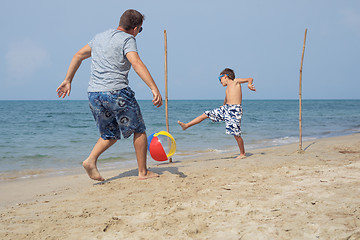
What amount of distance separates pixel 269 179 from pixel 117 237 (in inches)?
82.0

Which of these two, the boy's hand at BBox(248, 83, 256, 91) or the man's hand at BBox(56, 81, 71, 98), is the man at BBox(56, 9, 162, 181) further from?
the boy's hand at BBox(248, 83, 256, 91)

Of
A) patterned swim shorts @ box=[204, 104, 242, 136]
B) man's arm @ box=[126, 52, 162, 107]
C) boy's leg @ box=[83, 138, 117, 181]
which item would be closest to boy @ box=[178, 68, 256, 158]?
patterned swim shorts @ box=[204, 104, 242, 136]

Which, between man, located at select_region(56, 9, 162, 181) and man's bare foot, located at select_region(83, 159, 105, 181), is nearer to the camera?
man, located at select_region(56, 9, 162, 181)

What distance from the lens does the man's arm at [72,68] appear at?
11.9 feet

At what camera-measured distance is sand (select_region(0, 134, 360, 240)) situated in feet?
7.43

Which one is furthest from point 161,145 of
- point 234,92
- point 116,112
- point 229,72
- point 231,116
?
point 229,72

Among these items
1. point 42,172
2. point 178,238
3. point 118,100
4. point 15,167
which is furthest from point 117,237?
point 15,167

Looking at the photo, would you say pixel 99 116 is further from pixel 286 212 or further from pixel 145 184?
pixel 286 212

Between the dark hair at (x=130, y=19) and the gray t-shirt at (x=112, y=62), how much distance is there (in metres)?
0.11

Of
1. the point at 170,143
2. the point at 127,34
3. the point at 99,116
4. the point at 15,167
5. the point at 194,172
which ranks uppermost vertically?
the point at 127,34

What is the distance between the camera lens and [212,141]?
10.1 meters

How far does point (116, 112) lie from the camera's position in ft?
11.2

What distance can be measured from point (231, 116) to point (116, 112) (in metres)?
2.70

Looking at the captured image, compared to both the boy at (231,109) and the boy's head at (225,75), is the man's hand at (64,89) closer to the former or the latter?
the boy at (231,109)
